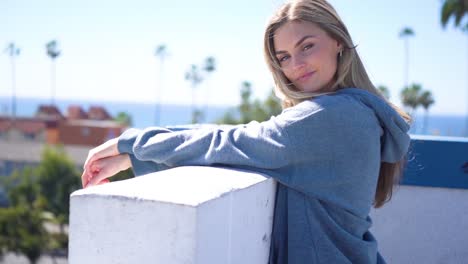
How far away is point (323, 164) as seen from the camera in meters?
1.65

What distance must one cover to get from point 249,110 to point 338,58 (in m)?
50.8

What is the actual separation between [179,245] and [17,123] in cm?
7207

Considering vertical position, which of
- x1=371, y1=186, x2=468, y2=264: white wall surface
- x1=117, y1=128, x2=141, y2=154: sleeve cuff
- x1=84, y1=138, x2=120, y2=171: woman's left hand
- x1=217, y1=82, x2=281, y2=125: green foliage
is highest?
x1=117, y1=128, x2=141, y2=154: sleeve cuff

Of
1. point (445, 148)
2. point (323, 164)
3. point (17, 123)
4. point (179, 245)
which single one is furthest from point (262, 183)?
point (17, 123)

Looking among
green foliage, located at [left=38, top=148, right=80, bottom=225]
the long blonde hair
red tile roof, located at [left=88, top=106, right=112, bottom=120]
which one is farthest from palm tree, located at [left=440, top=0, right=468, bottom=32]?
red tile roof, located at [left=88, top=106, right=112, bottom=120]

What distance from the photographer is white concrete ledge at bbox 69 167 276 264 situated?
1.16 meters

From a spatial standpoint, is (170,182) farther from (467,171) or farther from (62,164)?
(62,164)

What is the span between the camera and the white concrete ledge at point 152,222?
45.6 inches

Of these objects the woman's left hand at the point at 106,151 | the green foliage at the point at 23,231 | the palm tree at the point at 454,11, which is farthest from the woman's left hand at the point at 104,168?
Answer: the green foliage at the point at 23,231

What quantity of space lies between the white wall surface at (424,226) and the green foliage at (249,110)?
3879cm

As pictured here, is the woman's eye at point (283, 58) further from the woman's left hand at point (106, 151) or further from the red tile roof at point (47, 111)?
the red tile roof at point (47, 111)

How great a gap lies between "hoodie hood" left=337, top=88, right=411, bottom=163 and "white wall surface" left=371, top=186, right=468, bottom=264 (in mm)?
706

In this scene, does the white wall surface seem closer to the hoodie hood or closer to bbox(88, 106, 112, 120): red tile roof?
the hoodie hood

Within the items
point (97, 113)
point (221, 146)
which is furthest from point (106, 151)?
point (97, 113)
